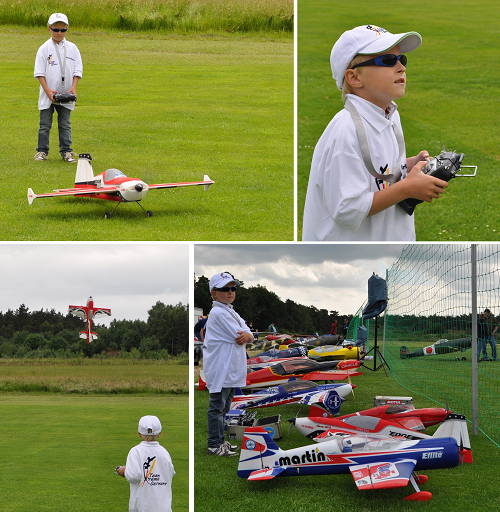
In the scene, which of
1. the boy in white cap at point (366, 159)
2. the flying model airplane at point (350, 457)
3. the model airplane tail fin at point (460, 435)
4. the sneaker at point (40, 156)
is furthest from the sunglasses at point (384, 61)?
the sneaker at point (40, 156)

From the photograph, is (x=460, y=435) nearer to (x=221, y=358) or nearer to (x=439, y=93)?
(x=221, y=358)

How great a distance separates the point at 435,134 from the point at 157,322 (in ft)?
28.1

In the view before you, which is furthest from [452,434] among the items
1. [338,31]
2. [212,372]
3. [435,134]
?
[338,31]

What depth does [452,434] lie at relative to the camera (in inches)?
186

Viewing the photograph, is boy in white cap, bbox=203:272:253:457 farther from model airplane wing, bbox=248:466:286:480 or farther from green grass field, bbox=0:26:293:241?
green grass field, bbox=0:26:293:241

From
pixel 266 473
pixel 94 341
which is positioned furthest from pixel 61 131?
pixel 94 341

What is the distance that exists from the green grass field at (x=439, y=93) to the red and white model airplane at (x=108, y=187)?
8.28ft

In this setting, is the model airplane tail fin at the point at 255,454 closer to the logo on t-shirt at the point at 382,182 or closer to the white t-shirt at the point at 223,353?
the white t-shirt at the point at 223,353

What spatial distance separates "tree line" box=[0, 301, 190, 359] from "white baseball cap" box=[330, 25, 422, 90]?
748 centimetres

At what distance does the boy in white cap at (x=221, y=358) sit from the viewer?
199 inches

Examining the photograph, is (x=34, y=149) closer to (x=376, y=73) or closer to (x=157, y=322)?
(x=157, y=322)

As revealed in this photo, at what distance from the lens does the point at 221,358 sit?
16.7 ft

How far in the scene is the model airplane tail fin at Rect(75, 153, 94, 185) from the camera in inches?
289

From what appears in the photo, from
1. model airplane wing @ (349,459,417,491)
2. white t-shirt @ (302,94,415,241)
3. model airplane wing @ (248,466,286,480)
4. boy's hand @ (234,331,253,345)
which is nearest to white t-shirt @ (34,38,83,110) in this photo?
boy's hand @ (234,331,253,345)
